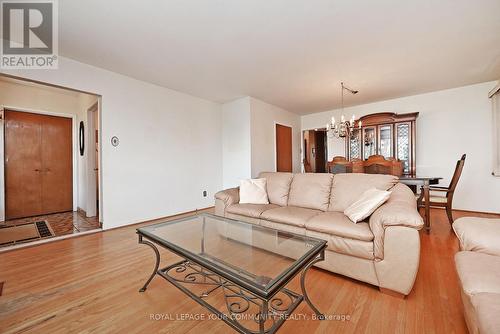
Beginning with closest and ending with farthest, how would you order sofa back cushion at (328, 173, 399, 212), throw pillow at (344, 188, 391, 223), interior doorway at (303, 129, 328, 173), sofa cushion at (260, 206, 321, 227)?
1. throw pillow at (344, 188, 391, 223)
2. sofa cushion at (260, 206, 321, 227)
3. sofa back cushion at (328, 173, 399, 212)
4. interior doorway at (303, 129, 328, 173)

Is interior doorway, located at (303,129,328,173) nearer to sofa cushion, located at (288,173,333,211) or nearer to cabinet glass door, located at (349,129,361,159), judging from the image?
cabinet glass door, located at (349,129,361,159)

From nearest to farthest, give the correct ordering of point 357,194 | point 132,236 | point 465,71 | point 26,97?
point 357,194 → point 132,236 → point 465,71 → point 26,97

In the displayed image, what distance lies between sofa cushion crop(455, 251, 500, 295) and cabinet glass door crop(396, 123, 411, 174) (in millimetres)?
3544

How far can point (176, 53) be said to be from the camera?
2617 millimetres

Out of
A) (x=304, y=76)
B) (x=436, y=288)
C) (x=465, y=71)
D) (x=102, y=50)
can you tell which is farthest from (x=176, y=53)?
(x=465, y=71)

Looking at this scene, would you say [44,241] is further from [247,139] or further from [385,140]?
[385,140]

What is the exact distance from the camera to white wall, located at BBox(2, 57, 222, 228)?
3.02 meters

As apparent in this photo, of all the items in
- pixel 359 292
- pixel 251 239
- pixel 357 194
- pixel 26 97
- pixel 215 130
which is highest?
pixel 26 97

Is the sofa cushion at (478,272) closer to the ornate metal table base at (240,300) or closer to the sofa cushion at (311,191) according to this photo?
the ornate metal table base at (240,300)

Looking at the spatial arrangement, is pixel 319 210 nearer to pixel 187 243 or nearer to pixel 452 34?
pixel 187 243

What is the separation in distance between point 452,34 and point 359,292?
114 inches

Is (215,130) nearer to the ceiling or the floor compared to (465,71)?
nearer to the floor

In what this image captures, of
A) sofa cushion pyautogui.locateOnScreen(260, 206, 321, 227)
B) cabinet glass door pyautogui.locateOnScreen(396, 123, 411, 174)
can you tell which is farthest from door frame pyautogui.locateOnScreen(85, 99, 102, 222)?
cabinet glass door pyautogui.locateOnScreen(396, 123, 411, 174)

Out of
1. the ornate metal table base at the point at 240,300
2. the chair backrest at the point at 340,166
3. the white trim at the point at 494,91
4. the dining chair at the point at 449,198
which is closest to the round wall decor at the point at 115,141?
the ornate metal table base at the point at 240,300
